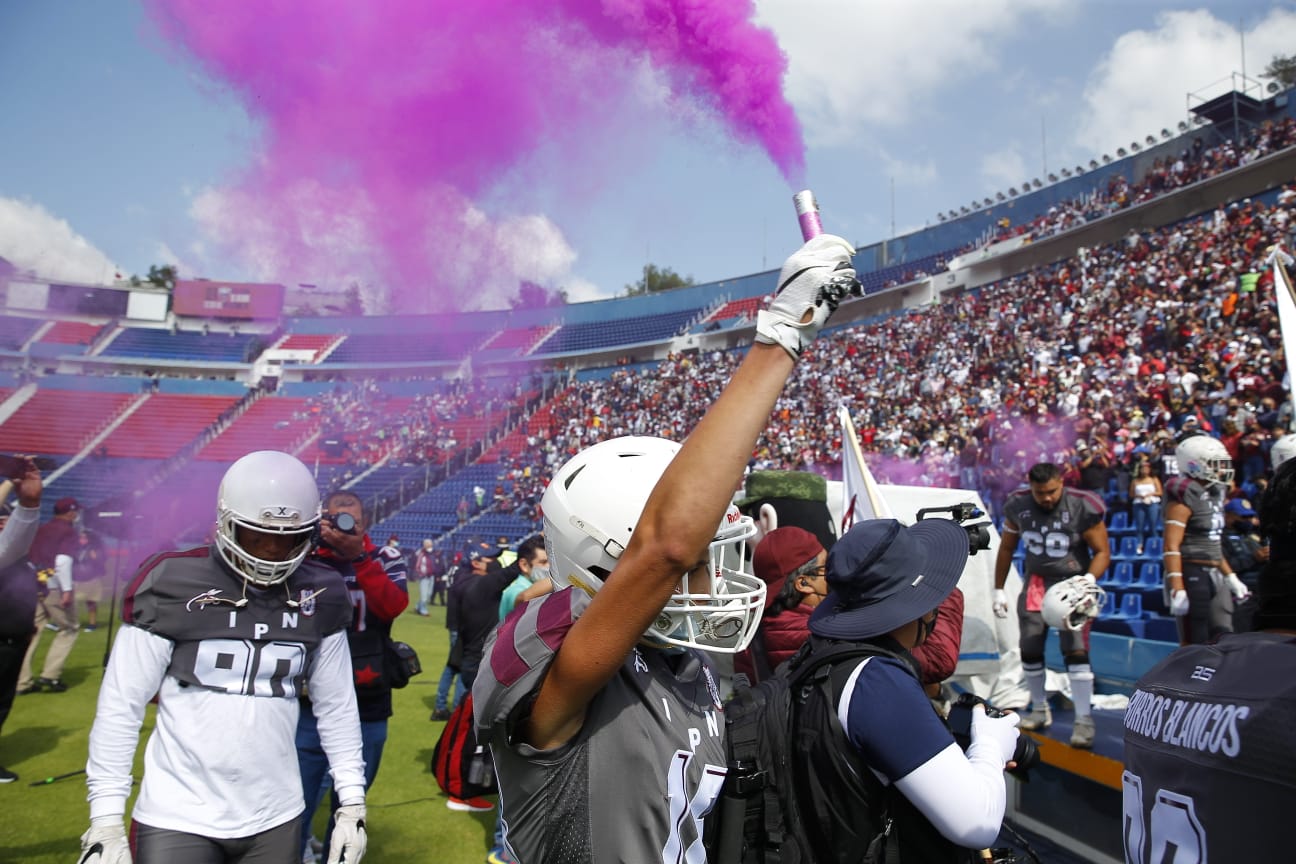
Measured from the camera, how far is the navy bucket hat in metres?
1.96

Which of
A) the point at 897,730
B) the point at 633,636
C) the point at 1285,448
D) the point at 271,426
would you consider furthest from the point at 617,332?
the point at 633,636

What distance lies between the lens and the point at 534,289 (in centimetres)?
1014

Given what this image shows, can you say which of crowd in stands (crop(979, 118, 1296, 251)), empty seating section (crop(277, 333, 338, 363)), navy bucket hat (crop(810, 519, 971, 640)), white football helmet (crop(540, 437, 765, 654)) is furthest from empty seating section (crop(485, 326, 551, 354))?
white football helmet (crop(540, 437, 765, 654))

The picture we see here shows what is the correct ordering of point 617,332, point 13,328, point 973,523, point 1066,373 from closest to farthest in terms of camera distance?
point 973,523, point 13,328, point 1066,373, point 617,332

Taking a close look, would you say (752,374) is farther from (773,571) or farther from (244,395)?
(244,395)

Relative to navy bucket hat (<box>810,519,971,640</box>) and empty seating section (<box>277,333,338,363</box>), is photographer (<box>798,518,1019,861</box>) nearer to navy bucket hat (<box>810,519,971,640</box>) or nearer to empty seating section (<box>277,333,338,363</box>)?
navy bucket hat (<box>810,519,971,640</box>)

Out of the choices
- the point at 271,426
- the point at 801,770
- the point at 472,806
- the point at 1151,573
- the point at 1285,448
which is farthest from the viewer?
the point at 271,426

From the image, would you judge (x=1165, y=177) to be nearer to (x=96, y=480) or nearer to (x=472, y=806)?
(x=472, y=806)

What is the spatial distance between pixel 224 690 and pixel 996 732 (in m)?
2.23

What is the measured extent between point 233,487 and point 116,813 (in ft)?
3.20

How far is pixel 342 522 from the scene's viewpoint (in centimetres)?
355

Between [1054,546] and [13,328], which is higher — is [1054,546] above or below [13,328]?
below

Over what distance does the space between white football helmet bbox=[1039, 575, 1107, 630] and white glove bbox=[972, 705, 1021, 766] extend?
3434 mm

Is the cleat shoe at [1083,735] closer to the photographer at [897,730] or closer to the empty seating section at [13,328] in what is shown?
the photographer at [897,730]
